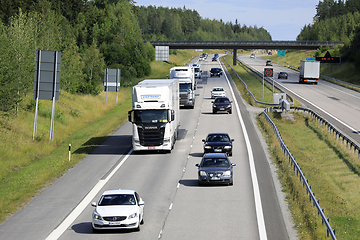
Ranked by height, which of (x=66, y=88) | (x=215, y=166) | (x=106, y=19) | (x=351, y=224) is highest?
(x=106, y=19)

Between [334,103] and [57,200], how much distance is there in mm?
44206

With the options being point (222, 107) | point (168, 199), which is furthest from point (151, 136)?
point (222, 107)

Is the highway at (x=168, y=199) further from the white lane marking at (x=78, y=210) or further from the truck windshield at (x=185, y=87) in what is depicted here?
the truck windshield at (x=185, y=87)

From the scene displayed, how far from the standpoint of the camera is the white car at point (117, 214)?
15.2 m

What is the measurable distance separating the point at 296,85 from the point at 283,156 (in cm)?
5252

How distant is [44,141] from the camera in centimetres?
3347

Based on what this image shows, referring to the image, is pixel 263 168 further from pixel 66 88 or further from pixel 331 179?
pixel 66 88

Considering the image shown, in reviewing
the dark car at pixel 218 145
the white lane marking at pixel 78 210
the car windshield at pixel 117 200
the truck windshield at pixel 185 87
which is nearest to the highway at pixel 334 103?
the dark car at pixel 218 145

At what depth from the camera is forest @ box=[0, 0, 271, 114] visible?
121 ft

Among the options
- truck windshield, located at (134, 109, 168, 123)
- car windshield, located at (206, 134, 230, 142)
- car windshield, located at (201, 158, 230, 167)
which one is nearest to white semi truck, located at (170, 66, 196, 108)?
truck windshield, located at (134, 109, 168, 123)

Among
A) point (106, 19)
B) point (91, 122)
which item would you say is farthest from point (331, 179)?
point (106, 19)

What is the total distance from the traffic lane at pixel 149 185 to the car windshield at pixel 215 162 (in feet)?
6.05

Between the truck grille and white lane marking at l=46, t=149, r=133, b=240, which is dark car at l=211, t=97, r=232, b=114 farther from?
white lane marking at l=46, t=149, r=133, b=240

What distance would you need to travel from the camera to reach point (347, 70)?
97.9m
